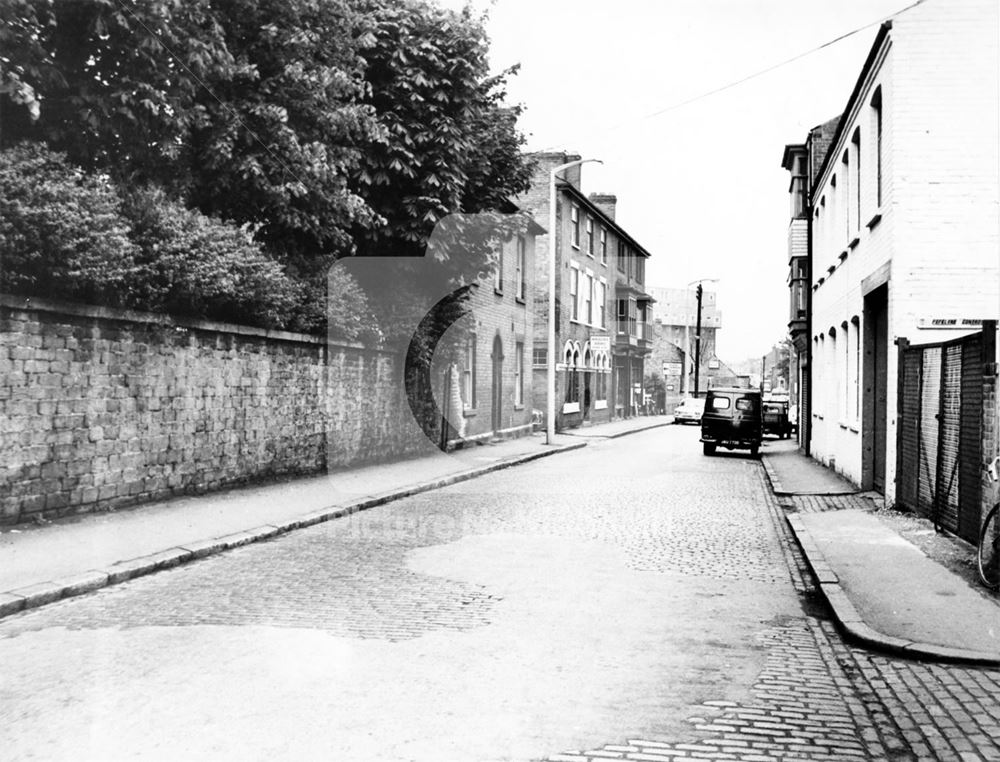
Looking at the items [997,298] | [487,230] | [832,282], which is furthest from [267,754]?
[832,282]

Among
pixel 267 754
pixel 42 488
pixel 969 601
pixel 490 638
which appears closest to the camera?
pixel 267 754

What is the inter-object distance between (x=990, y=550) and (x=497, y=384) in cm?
2192

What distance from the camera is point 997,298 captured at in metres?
12.7

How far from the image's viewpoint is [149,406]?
11.6m

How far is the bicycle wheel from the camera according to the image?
7.56 metres

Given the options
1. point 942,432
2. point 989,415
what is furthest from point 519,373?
point 989,415

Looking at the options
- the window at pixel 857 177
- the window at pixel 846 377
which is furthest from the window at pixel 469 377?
the window at pixel 857 177

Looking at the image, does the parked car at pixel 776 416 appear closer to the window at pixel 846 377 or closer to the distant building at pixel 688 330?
the window at pixel 846 377

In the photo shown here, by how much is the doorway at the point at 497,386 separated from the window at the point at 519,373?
6.03 ft

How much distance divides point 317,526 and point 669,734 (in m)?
7.60

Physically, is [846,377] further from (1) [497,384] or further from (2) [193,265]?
(1) [497,384]

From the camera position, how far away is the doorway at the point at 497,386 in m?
29.0

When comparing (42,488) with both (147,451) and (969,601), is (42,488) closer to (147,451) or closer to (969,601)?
(147,451)

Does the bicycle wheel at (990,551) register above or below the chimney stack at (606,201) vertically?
below
